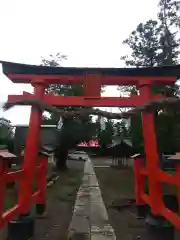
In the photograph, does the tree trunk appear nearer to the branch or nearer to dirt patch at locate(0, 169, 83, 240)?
dirt patch at locate(0, 169, 83, 240)

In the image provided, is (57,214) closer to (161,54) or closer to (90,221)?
(90,221)

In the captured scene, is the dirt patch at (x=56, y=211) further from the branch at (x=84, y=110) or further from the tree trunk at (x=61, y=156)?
the tree trunk at (x=61, y=156)

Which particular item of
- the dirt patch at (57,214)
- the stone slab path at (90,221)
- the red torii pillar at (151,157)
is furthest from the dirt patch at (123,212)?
the dirt patch at (57,214)

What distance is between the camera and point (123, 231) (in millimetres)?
4863

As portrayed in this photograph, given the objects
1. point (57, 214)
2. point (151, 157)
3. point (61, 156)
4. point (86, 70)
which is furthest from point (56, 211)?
point (61, 156)

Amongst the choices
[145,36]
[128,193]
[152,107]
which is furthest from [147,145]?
[145,36]

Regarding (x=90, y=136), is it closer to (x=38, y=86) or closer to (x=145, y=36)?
(x=145, y=36)

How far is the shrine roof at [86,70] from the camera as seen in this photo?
4492mm

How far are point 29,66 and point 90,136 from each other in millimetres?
8191

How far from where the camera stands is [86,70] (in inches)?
177

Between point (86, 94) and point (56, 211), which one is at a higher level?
point (86, 94)

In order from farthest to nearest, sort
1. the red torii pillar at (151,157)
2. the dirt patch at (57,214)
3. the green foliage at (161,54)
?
1. the green foliage at (161,54)
2. the dirt patch at (57,214)
3. the red torii pillar at (151,157)

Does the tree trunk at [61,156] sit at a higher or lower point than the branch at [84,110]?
lower

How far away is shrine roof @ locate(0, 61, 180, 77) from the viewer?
4.49 meters
